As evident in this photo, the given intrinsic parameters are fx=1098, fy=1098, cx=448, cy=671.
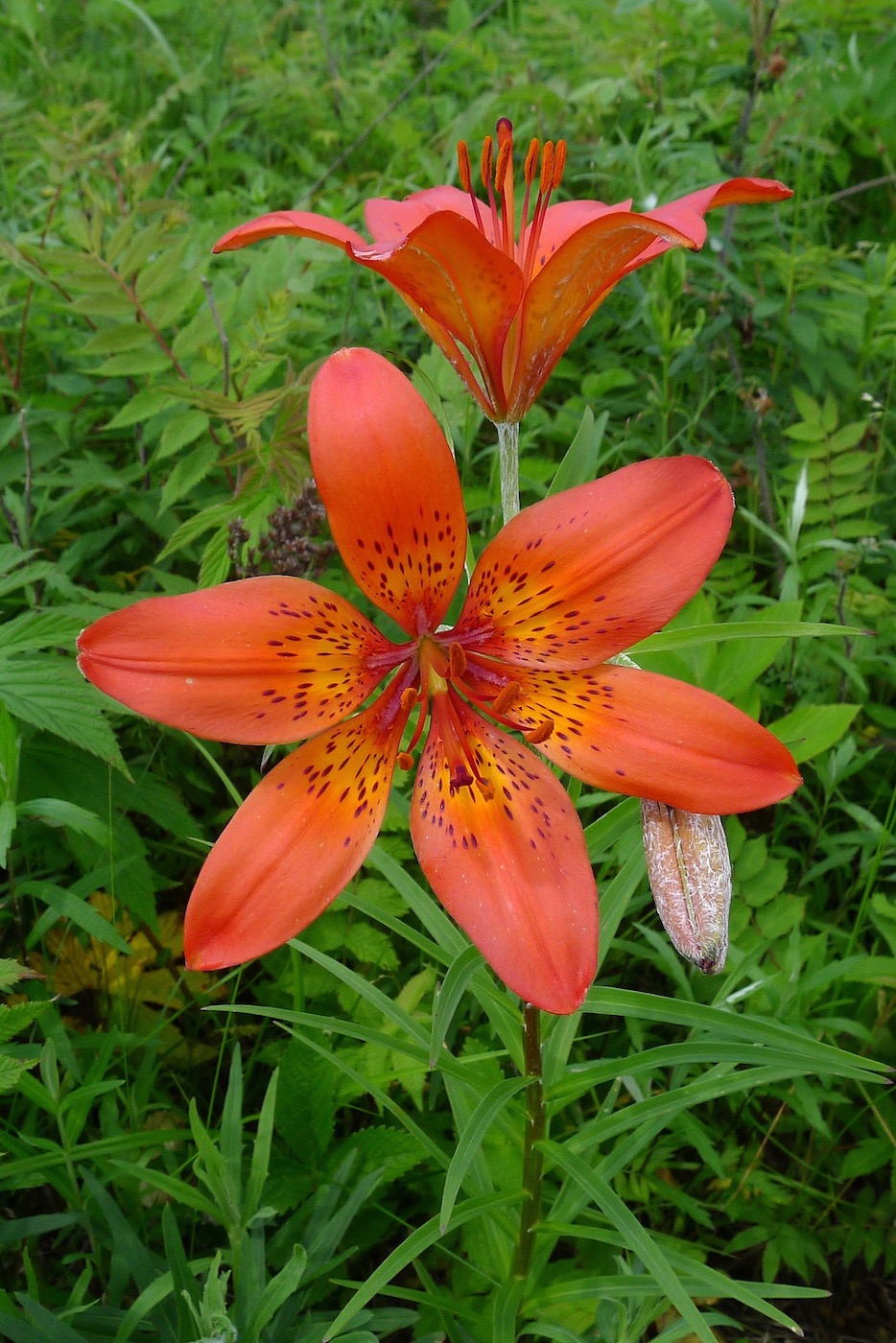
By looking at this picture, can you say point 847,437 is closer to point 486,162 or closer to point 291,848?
point 486,162

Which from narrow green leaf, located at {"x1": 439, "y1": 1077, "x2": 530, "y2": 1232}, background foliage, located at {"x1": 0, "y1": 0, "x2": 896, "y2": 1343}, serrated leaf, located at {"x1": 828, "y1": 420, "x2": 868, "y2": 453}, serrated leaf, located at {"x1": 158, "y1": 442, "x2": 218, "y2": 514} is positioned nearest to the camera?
narrow green leaf, located at {"x1": 439, "y1": 1077, "x2": 530, "y2": 1232}

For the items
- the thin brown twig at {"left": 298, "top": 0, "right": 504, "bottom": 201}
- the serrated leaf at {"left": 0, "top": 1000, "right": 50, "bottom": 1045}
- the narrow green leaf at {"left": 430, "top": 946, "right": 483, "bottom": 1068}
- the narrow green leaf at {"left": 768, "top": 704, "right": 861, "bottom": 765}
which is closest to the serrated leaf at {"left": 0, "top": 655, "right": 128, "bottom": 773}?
the serrated leaf at {"left": 0, "top": 1000, "right": 50, "bottom": 1045}

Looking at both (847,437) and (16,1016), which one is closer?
(16,1016)

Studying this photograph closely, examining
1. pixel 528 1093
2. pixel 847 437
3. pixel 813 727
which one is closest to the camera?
pixel 528 1093

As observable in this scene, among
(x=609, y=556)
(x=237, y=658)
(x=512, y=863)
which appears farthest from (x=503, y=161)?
(x=512, y=863)

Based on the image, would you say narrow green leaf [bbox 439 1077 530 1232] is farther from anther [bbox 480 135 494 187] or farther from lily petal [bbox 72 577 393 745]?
anther [bbox 480 135 494 187]

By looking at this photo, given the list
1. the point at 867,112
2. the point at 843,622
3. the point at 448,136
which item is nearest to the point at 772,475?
the point at 843,622

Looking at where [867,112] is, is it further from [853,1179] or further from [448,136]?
[853,1179]
